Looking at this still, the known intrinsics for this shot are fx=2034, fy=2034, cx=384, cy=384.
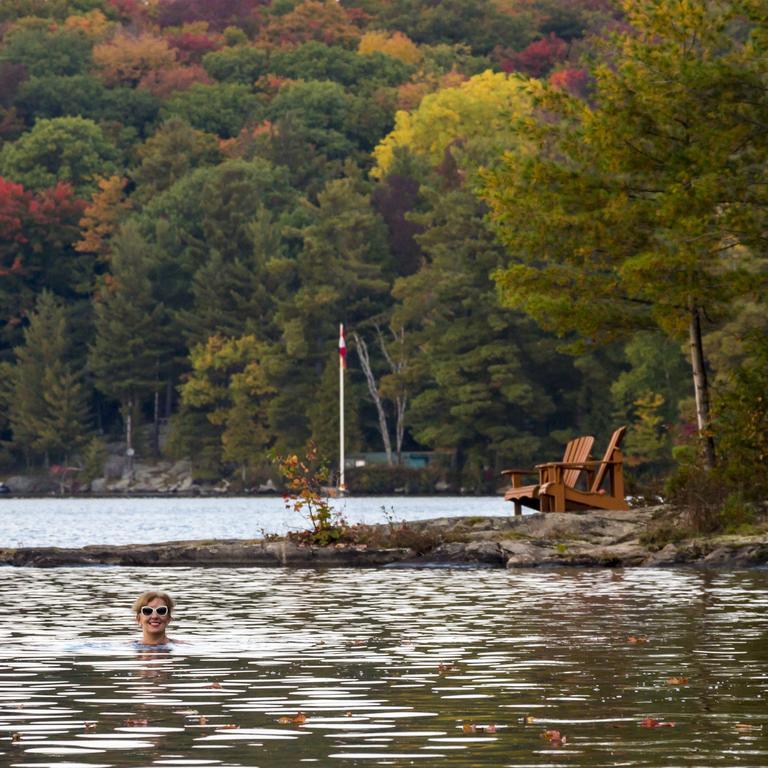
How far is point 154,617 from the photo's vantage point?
1492cm

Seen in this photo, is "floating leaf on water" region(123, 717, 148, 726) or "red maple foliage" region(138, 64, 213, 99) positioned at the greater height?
"red maple foliage" region(138, 64, 213, 99)

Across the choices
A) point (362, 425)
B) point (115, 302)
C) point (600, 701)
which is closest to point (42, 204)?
point (115, 302)

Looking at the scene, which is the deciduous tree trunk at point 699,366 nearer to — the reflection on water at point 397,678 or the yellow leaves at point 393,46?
the reflection on water at point 397,678

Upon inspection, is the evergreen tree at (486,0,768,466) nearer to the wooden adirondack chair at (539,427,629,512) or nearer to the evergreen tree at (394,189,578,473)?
the wooden adirondack chair at (539,427,629,512)

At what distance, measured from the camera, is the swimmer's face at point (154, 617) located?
14930 mm

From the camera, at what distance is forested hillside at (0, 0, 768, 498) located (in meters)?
89.9

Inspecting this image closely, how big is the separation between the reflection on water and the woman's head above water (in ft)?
0.63

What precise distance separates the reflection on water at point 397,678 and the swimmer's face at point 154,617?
205 millimetres

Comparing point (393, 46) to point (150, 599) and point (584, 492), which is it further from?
point (150, 599)

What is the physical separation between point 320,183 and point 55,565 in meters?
87.7

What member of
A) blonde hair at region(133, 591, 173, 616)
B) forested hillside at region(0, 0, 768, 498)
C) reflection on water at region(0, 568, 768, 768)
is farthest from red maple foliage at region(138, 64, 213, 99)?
blonde hair at region(133, 591, 173, 616)

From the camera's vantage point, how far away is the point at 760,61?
85.5 ft

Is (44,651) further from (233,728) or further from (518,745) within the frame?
(518,745)

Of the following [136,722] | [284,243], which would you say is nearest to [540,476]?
[136,722]
